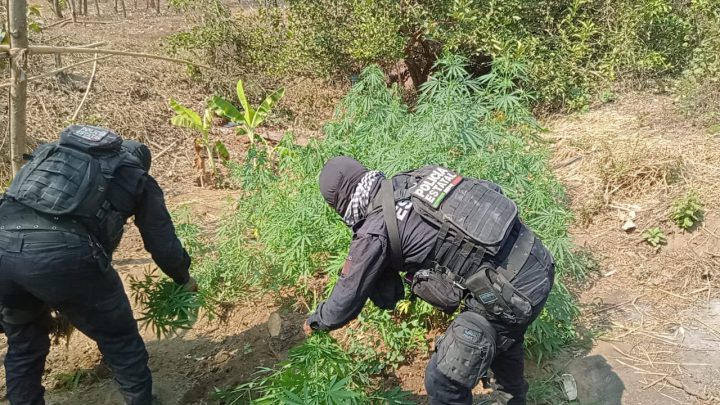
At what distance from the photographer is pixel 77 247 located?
8.61 feet

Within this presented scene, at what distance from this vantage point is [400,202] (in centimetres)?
250

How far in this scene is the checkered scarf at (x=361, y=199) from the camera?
2572 millimetres

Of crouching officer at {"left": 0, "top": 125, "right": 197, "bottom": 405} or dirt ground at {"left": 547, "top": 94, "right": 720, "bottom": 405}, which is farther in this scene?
dirt ground at {"left": 547, "top": 94, "right": 720, "bottom": 405}

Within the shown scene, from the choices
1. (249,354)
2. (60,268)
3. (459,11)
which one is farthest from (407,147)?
(459,11)

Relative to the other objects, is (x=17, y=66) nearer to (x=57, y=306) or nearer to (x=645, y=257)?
(x=57, y=306)

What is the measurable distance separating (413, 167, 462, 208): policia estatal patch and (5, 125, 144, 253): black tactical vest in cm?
156

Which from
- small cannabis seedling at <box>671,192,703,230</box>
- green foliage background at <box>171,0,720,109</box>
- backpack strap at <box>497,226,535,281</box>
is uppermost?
green foliage background at <box>171,0,720,109</box>

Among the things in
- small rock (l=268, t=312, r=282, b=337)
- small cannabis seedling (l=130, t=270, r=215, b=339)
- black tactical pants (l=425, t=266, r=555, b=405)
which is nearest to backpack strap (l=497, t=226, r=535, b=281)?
black tactical pants (l=425, t=266, r=555, b=405)

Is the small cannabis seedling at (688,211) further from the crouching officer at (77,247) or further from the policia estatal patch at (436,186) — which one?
the crouching officer at (77,247)

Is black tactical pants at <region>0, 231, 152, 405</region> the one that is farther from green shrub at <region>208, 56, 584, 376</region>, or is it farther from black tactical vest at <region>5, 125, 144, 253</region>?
green shrub at <region>208, 56, 584, 376</region>

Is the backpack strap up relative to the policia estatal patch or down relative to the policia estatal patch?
down

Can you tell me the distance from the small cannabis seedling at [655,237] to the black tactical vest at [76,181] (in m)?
3.94

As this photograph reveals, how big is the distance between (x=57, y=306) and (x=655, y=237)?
4298 millimetres

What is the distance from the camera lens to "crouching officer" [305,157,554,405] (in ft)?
7.93
